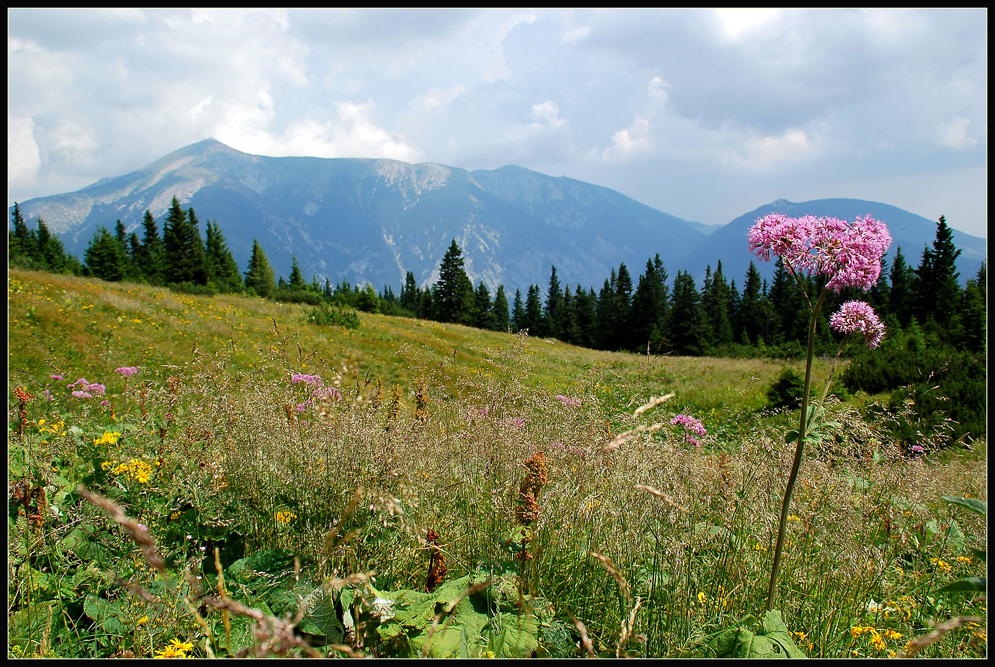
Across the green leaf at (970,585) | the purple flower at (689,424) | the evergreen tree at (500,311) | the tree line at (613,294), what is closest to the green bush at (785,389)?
the purple flower at (689,424)

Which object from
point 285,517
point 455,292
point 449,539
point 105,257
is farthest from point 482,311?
point 449,539

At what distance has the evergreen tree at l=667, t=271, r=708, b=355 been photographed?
55.7 metres

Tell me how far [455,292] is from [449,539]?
59.2 meters

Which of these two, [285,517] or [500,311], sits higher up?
[500,311]

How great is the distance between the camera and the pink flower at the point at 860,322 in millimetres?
2170

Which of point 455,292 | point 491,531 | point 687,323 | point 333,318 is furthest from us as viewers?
point 455,292

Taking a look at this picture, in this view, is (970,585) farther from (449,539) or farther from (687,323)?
(687,323)

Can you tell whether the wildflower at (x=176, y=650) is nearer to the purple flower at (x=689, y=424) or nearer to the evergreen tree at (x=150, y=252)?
the purple flower at (x=689, y=424)

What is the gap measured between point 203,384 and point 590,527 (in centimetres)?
312

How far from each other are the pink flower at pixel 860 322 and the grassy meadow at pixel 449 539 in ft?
1.53

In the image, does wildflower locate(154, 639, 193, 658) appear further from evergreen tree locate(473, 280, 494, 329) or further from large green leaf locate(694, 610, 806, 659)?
evergreen tree locate(473, 280, 494, 329)

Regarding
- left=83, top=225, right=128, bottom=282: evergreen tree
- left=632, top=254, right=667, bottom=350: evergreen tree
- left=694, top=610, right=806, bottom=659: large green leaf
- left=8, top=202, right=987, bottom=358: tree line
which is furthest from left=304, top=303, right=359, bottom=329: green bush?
left=632, top=254, right=667, bottom=350: evergreen tree

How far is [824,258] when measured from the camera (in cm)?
199

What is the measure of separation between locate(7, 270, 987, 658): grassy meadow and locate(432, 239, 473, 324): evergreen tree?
5663cm
